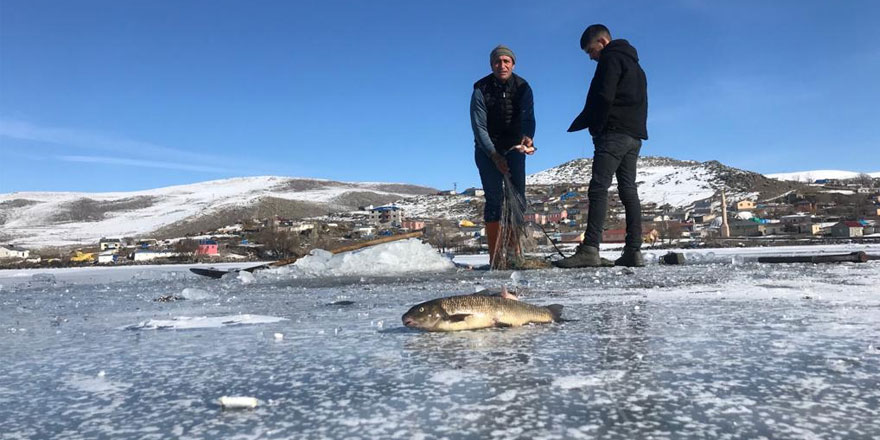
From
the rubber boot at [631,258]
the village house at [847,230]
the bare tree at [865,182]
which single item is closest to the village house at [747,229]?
the village house at [847,230]

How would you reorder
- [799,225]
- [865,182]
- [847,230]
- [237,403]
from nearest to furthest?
[237,403] → [847,230] → [799,225] → [865,182]

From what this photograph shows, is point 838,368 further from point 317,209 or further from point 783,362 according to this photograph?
point 317,209

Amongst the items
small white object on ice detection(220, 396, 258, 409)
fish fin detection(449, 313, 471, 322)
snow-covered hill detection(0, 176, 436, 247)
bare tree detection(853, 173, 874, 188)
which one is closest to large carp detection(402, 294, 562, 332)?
fish fin detection(449, 313, 471, 322)

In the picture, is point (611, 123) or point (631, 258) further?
point (631, 258)

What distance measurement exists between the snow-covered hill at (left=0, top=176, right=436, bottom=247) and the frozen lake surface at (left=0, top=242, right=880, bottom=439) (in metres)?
56.9

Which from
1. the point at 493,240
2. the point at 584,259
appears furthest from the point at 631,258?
the point at 493,240

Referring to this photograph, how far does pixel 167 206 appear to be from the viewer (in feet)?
257

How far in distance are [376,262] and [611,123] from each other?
2.92 metres

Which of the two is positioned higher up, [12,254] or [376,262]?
[12,254]

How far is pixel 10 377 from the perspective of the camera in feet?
4.35

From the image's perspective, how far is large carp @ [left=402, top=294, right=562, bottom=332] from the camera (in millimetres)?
1829

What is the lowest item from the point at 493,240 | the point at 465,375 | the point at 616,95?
the point at 465,375

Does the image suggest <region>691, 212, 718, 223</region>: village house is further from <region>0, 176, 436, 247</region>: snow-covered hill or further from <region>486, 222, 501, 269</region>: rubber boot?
<region>0, 176, 436, 247</region>: snow-covered hill

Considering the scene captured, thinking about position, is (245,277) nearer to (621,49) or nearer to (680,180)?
(621,49)
